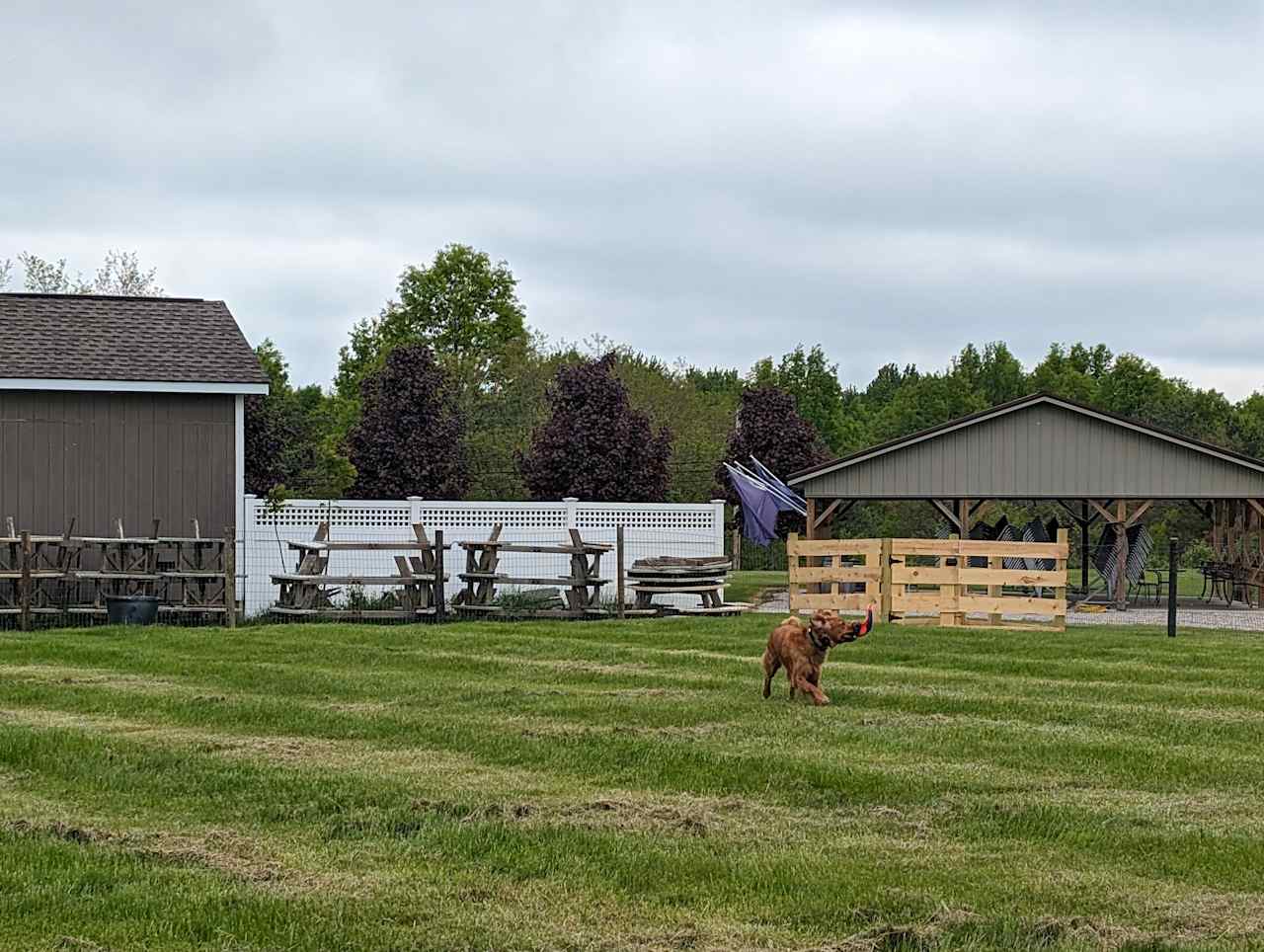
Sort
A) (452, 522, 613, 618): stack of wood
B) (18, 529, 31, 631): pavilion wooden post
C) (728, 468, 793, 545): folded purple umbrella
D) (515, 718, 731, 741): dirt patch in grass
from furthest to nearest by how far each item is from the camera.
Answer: (728, 468, 793, 545): folded purple umbrella < (452, 522, 613, 618): stack of wood < (18, 529, 31, 631): pavilion wooden post < (515, 718, 731, 741): dirt patch in grass

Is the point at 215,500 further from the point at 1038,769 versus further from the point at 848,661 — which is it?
the point at 1038,769

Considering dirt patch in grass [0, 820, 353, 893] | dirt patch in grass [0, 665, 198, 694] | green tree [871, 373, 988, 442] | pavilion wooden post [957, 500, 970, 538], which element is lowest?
dirt patch in grass [0, 820, 353, 893]

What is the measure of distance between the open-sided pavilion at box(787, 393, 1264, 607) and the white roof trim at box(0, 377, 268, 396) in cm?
1067

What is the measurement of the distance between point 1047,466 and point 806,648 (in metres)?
17.8

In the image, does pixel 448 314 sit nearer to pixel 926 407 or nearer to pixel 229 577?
pixel 926 407

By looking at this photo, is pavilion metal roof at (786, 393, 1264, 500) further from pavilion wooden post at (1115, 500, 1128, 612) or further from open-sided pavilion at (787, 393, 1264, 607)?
pavilion wooden post at (1115, 500, 1128, 612)

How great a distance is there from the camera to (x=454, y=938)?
5941 mm

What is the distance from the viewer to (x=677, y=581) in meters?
23.8

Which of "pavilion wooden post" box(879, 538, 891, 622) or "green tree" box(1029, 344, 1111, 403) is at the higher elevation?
"green tree" box(1029, 344, 1111, 403)

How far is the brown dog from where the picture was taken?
12.3 metres

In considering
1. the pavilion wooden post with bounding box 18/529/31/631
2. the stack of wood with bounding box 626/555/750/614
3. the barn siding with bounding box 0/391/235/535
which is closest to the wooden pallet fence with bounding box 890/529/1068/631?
the stack of wood with bounding box 626/555/750/614

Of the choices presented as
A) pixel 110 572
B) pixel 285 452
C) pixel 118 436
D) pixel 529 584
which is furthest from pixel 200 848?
pixel 285 452

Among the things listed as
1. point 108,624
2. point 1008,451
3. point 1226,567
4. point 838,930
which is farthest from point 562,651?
point 1226,567

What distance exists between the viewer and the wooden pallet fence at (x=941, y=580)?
20.8 m
